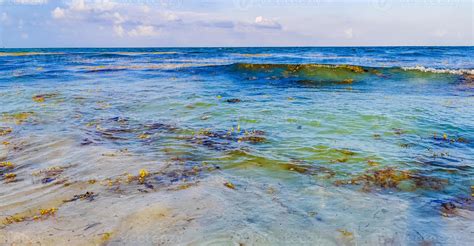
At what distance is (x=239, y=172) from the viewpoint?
17.6 feet

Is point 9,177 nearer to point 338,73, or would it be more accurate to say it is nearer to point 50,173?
point 50,173

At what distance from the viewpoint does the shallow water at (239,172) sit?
366 cm

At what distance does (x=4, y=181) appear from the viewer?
4996 millimetres

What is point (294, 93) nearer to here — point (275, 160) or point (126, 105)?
point (126, 105)

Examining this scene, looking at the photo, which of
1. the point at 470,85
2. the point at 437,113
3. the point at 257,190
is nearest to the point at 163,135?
the point at 257,190

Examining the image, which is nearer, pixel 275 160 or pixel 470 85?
pixel 275 160

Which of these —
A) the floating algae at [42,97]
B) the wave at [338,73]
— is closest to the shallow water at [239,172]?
the floating algae at [42,97]

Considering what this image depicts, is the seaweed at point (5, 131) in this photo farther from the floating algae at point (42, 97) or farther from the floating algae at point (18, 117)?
the floating algae at point (42, 97)

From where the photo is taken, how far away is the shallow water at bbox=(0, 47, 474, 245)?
12.0 ft

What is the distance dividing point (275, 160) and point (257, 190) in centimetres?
121

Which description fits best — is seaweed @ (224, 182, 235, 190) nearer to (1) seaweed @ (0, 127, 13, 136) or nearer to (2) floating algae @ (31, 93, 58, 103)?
(1) seaweed @ (0, 127, 13, 136)

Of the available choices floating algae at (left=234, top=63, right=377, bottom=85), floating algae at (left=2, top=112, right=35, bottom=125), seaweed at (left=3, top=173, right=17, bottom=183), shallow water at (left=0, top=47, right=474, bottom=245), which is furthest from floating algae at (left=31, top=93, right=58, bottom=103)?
floating algae at (left=234, top=63, right=377, bottom=85)

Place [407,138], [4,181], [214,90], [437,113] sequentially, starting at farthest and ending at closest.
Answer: [214,90]
[437,113]
[407,138]
[4,181]

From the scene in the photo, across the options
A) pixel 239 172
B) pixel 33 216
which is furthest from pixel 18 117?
pixel 239 172
